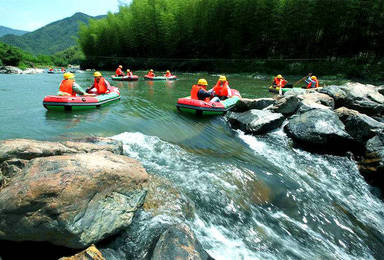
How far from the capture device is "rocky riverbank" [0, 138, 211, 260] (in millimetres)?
2684

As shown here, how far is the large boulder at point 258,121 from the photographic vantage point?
8.42m

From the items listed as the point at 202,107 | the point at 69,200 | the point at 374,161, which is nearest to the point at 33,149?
the point at 69,200

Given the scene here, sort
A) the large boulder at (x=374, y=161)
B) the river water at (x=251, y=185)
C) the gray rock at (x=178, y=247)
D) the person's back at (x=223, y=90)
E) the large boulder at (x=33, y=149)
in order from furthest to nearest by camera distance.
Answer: the person's back at (x=223, y=90) < the large boulder at (x=374, y=161) < the large boulder at (x=33, y=149) < the river water at (x=251, y=185) < the gray rock at (x=178, y=247)

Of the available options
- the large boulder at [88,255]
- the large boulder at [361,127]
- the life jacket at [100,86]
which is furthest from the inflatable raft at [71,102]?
the large boulder at [361,127]

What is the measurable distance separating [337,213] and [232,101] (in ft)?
25.5

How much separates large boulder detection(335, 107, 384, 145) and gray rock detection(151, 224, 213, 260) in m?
6.54

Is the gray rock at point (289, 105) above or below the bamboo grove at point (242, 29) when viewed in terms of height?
below

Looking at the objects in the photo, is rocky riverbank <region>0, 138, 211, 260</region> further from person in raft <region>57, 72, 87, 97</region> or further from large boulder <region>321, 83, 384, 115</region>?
large boulder <region>321, 83, 384, 115</region>

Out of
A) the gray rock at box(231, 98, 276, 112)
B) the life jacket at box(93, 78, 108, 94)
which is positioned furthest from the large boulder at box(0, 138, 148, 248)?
the life jacket at box(93, 78, 108, 94)

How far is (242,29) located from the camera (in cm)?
3506

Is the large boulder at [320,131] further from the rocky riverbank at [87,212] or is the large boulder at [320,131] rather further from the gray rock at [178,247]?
the gray rock at [178,247]

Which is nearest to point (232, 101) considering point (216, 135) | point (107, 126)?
point (216, 135)

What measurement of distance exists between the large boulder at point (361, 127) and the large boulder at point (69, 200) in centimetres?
670

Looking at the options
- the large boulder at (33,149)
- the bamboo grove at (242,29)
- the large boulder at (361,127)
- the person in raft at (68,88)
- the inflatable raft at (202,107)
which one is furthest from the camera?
the bamboo grove at (242,29)
